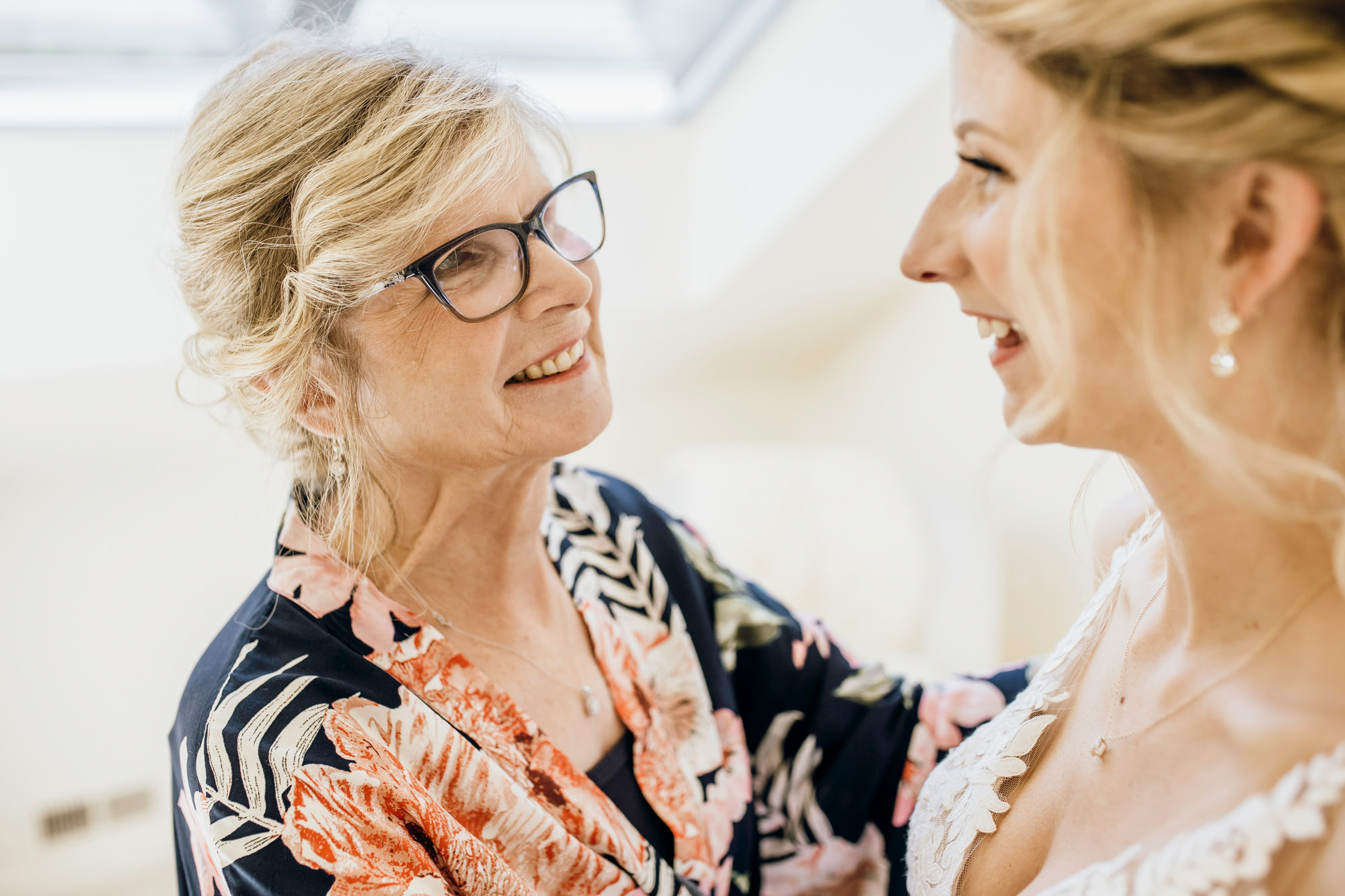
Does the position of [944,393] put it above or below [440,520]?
below

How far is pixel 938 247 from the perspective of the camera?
81 cm

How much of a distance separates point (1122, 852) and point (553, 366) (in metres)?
0.70

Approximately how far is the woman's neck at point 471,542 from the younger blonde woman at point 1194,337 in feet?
1.72

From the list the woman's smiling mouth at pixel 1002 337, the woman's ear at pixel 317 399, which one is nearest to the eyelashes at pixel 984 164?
the woman's smiling mouth at pixel 1002 337

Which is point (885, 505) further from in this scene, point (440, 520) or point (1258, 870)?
point (1258, 870)

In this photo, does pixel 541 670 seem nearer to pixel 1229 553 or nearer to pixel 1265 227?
pixel 1229 553

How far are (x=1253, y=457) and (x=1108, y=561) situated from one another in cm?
46

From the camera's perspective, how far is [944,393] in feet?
8.80

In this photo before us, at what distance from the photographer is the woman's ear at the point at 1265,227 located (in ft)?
2.07

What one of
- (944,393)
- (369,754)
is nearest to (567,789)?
(369,754)

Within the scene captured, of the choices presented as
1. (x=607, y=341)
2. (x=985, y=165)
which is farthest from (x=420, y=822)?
(x=607, y=341)

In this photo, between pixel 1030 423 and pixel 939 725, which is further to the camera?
pixel 939 725

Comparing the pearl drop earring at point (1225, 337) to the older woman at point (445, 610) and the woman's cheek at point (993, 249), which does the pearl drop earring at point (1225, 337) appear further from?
the older woman at point (445, 610)

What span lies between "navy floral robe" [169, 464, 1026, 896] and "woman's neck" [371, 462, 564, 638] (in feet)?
0.24
